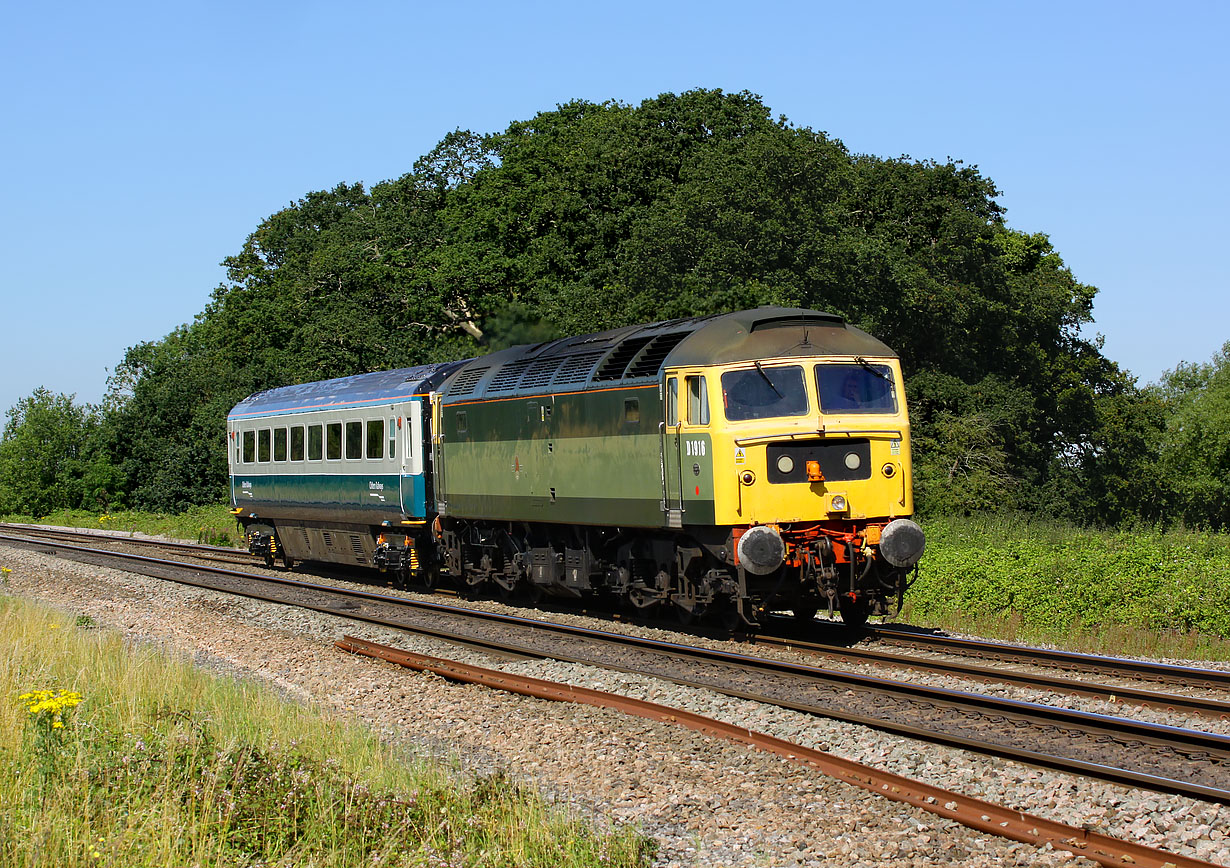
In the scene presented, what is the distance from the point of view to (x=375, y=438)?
2223 cm

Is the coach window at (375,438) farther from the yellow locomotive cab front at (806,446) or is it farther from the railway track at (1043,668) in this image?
the yellow locomotive cab front at (806,446)

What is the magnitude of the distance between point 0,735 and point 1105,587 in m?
13.9

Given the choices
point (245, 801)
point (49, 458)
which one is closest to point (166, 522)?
point (49, 458)

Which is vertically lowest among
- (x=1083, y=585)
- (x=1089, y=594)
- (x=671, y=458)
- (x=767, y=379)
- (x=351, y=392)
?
(x=1089, y=594)

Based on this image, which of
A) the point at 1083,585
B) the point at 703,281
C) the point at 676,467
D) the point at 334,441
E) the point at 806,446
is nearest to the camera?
the point at 806,446

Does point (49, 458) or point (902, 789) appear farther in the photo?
point (49, 458)

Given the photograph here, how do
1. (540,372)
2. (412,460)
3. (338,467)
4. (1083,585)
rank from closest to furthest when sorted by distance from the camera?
(1083,585) → (540,372) → (412,460) → (338,467)

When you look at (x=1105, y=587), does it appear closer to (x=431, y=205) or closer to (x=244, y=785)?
(x=244, y=785)

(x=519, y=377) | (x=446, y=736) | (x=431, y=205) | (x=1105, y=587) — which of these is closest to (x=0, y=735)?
(x=446, y=736)

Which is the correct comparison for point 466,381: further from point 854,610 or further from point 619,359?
point 854,610

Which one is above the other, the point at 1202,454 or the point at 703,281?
the point at 703,281

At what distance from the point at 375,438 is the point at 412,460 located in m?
1.62

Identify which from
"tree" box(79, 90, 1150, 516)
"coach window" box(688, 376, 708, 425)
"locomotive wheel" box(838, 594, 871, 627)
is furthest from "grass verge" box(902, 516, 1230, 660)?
"tree" box(79, 90, 1150, 516)

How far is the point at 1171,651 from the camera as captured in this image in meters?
14.6
